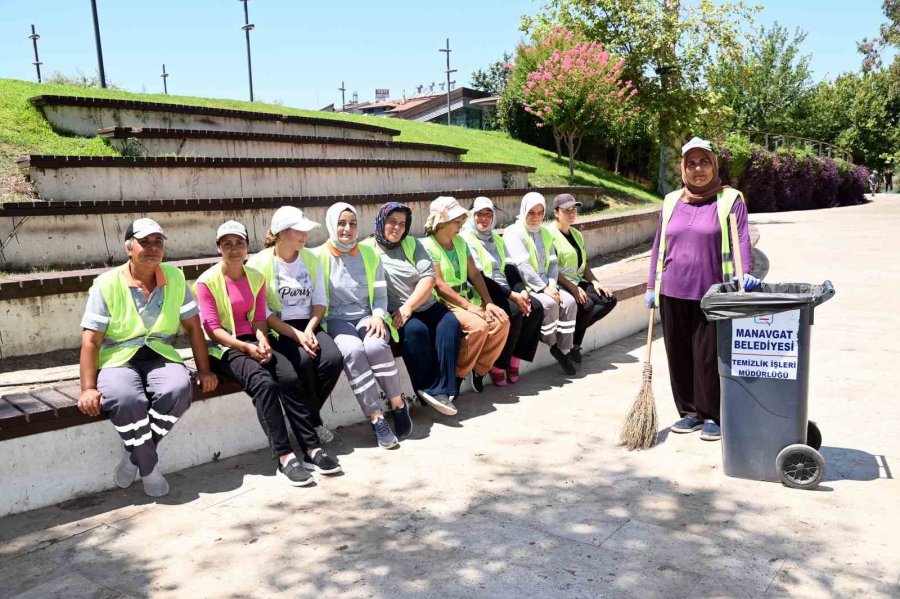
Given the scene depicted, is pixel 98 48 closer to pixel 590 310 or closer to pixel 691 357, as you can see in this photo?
pixel 590 310

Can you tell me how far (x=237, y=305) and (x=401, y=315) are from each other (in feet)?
3.90

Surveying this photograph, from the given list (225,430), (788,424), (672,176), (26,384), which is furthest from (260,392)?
(672,176)

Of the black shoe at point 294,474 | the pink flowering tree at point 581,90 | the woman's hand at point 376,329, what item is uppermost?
the pink flowering tree at point 581,90

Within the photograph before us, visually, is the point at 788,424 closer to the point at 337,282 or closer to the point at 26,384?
the point at 337,282

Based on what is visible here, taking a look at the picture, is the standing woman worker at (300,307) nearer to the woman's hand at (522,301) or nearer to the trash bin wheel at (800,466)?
the woman's hand at (522,301)

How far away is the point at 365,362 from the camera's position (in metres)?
4.64

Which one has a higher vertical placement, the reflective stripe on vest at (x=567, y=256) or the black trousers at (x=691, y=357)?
the reflective stripe on vest at (x=567, y=256)

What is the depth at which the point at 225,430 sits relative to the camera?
14.2 feet

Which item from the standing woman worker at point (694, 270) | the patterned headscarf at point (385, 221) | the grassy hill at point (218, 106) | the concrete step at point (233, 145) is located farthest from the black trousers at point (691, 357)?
the concrete step at point (233, 145)

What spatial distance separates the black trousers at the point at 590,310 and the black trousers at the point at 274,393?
2961mm

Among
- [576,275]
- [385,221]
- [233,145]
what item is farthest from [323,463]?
[233,145]

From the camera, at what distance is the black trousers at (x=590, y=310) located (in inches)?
255

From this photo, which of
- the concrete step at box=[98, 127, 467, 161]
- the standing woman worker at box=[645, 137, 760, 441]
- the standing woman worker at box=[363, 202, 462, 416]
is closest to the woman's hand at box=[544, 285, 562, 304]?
the standing woman worker at box=[363, 202, 462, 416]

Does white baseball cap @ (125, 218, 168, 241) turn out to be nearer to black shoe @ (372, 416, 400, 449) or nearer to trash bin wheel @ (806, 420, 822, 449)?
black shoe @ (372, 416, 400, 449)
